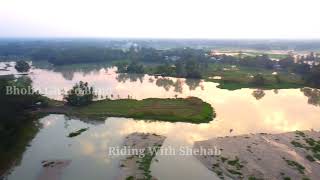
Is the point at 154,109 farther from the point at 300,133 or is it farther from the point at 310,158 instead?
the point at 310,158

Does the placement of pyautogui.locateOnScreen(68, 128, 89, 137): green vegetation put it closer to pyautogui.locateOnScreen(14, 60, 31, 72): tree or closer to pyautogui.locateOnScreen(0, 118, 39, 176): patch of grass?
pyautogui.locateOnScreen(0, 118, 39, 176): patch of grass

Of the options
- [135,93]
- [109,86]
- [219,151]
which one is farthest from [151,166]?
[109,86]

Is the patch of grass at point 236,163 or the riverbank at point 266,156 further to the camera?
the patch of grass at point 236,163

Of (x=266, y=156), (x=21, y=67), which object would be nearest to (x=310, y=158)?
(x=266, y=156)

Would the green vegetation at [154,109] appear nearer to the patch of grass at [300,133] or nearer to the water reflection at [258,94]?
the patch of grass at [300,133]

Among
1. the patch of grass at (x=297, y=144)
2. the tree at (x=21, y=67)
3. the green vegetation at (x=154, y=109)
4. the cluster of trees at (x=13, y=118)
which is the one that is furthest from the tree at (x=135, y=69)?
the patch of grass at (x=297, y=144)

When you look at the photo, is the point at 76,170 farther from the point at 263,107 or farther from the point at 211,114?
the point at 263,107
